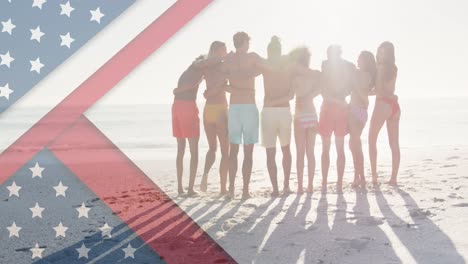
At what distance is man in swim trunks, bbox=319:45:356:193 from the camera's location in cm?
770

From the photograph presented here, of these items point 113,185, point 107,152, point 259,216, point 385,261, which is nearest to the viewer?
point 385,261

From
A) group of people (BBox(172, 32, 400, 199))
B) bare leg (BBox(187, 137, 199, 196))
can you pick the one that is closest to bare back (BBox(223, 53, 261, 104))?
group of people (BBox(172, 32, 400, 199))

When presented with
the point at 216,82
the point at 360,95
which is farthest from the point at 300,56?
the point at 216,82

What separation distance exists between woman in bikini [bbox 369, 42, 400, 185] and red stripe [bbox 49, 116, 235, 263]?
123 inches

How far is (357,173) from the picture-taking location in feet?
27.1

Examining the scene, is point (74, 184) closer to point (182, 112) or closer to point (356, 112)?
point (182, 112)

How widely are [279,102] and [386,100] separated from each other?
1693 millimetres

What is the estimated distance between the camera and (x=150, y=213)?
6.92 meters

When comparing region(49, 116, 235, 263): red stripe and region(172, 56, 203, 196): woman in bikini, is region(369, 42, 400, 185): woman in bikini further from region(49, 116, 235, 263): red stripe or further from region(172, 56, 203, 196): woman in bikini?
region(49, 116, 235, 263): red stripe

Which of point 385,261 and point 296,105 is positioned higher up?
point 296,105

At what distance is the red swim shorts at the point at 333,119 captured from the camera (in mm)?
7785

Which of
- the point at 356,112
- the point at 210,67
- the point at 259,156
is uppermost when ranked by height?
the point at 210,67

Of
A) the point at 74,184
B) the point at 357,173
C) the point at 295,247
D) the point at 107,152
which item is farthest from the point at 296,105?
the point at 107,152

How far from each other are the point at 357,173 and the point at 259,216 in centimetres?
230
